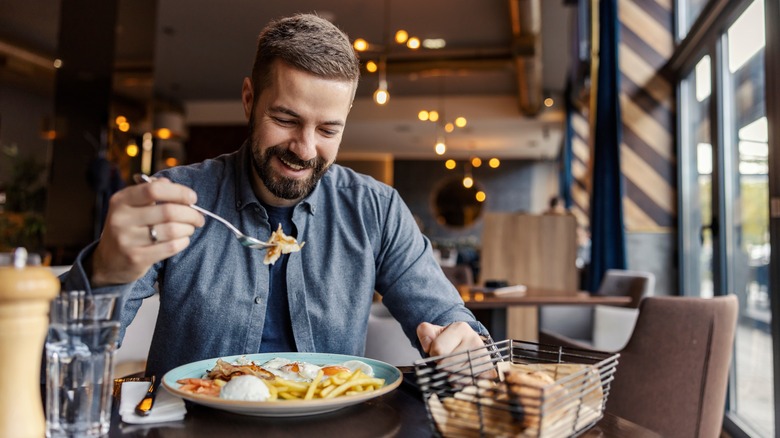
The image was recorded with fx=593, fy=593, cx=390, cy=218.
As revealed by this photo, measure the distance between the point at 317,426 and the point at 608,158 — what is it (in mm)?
4789

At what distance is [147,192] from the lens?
2.50 ft

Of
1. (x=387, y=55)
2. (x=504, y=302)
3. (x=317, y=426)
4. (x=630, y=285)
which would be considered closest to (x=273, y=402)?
(x=317, y=426)

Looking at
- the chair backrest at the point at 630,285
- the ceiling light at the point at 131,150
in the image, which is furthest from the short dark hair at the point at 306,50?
the ceiling light at the point at 131,150

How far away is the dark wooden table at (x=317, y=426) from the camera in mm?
754

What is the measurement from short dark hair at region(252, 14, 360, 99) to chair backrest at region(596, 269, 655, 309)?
3.01 meters

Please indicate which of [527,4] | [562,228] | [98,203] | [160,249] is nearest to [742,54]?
[562,228]

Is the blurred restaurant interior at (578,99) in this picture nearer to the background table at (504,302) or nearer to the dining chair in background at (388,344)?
the background table at (504,302)

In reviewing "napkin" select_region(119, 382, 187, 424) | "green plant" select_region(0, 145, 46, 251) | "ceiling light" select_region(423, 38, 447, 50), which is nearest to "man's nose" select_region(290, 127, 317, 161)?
"napkin" select_region(119, 382, 187, 424)

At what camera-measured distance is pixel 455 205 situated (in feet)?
51.2

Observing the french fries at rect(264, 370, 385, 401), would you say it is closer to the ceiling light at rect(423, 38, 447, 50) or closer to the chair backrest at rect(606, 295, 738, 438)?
the chair backrest at rect(606, 295, 738, 438)

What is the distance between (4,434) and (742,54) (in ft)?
12.6

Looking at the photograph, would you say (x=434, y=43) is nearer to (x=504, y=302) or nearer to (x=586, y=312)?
(x=586, y=312)

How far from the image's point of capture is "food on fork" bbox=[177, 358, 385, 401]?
30.9 inches

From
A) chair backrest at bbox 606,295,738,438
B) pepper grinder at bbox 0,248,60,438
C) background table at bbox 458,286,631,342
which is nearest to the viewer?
pepper grinder at bbox 0,248,60,438
